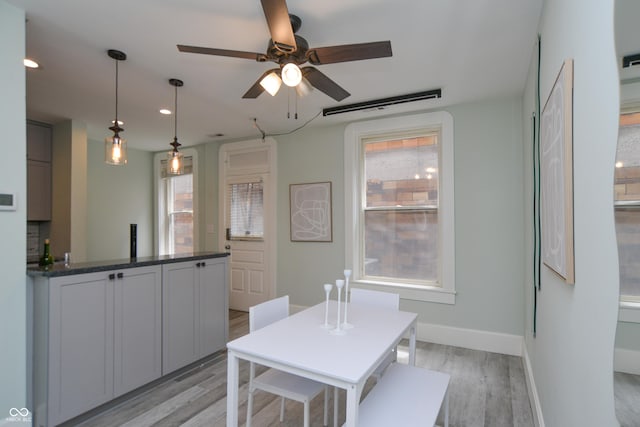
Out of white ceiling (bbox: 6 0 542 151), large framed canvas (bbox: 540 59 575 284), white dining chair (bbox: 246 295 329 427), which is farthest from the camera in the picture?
white ceiling (bbox: 6 0 542 151)

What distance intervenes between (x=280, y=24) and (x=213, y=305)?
256 cm

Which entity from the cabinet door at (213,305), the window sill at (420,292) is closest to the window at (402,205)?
the window sill at (420,292)

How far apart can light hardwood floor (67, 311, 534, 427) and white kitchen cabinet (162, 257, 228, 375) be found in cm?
18

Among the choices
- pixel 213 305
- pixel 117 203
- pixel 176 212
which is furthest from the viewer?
pixel 176 212

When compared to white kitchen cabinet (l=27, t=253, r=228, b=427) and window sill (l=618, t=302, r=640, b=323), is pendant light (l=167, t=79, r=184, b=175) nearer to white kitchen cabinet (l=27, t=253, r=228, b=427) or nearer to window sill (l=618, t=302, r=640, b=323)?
white kitchen cabinet (l=27, t=253, r=228, b=427)

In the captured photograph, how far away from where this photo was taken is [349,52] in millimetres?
1805

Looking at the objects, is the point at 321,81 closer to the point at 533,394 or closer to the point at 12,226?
the point at 12,226

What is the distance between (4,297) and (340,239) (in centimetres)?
307

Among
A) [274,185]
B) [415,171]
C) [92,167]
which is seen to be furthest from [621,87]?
[92,167]

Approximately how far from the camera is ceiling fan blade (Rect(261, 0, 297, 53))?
152 cm

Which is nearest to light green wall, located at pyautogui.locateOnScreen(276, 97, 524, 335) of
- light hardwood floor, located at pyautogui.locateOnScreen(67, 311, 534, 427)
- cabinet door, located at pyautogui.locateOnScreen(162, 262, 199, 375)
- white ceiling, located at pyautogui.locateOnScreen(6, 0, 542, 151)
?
white ceiling, located at pyautogui.locateOnScreen(6, 0, 542, 151)

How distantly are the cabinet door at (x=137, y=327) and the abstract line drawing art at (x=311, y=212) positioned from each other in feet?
6.70

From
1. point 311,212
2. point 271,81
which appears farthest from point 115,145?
point 311,212

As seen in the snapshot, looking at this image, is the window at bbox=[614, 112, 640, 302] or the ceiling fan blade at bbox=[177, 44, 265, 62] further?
the ceiling fan blade at bbox=[177, 44, 265, 62]
